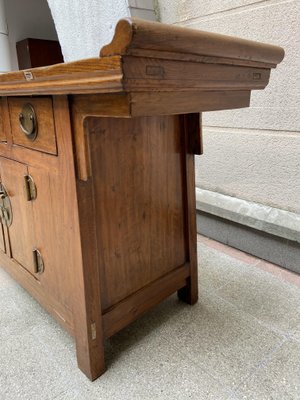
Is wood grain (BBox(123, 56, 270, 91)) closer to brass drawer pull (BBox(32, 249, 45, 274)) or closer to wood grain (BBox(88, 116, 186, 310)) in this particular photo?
wood grain (BBox(88, 116, 186, 310))

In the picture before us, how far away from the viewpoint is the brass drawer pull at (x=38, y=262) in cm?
111

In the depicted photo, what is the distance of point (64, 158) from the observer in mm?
842

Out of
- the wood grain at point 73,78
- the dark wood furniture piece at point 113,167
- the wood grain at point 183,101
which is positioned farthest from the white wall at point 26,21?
the wood grain at point 183,101

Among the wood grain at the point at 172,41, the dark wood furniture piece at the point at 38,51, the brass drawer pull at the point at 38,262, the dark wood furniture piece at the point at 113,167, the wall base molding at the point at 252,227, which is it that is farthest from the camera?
the dark wood furniture piece at the point at 38,51

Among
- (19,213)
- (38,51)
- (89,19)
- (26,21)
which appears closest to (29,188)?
(19,213)

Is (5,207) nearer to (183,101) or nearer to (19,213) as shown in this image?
(19,213)

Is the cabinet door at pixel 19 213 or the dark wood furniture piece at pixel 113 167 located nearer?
the dark wood furniture piece at pixel 113 167

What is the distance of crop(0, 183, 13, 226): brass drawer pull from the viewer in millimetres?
1253

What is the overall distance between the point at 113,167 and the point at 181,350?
0.59 metres

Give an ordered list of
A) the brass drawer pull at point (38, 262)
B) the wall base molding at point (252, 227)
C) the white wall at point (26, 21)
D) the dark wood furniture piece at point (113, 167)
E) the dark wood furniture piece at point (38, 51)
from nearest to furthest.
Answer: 1. the dark wood furniture piece at point (113, 167)
2. the brass drawer pull at point (38, 262)
3. the wall base molding at point (252, 227)
4. the dark wood furniture piece at point (38, 51)
5. the white wall at point (26, 21)

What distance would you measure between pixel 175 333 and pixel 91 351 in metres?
0.31

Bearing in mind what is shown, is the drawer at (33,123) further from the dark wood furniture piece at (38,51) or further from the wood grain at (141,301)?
the dark wood furniture piece at (38,51)

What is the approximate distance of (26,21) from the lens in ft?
14.8

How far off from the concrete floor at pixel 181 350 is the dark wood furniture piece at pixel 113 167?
0.08 metres
